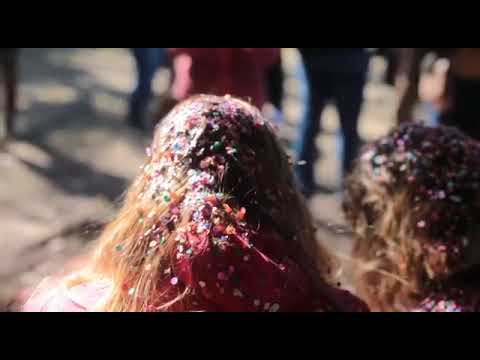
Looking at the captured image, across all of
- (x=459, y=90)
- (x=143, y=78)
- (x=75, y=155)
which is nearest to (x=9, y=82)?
(x=75, y=155)

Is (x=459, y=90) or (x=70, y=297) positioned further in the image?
(x=459, y=90)

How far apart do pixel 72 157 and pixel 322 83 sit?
155 centimetres

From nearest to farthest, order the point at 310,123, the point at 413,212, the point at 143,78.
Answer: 1. the point at 413,212
2. the point at 310,123
3. the point at 143,78

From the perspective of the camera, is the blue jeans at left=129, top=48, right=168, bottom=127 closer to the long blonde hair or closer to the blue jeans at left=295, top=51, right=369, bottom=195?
the blue jeans at left=295, top=51, right=369, bottom=195

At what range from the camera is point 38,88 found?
4.93 m

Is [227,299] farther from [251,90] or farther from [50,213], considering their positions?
[50,213]

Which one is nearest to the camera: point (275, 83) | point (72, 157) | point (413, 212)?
point (413, 212)

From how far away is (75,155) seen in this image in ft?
12.3

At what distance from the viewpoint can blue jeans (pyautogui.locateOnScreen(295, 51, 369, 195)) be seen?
2943 millimetres

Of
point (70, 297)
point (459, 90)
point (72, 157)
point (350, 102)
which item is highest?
point (459, 90)

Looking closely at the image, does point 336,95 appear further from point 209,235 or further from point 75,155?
point 209,235

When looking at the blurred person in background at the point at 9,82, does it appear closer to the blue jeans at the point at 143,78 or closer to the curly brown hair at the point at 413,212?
the blue jeans at the point at 143,78
